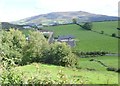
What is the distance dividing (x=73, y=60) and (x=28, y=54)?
7.43 metres

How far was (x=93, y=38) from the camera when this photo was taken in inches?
2874

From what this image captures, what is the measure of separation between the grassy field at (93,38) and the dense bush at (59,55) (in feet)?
49.3

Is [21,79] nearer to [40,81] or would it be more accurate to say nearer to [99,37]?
[40,81]

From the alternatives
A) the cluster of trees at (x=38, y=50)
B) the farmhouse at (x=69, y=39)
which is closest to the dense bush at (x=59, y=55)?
the cluster of trees at (x=38, y=50)

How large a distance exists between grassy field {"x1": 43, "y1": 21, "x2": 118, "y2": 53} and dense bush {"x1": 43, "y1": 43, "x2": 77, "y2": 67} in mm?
15035

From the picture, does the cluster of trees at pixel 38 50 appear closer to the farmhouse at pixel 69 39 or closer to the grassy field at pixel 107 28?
the farmhouse at pixel 69 39

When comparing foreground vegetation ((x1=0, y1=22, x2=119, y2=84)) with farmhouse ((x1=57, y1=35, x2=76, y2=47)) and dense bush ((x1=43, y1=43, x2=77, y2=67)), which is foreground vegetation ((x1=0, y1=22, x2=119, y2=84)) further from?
farmhouse ((x1=57, y1=35, x2=76, y2=47))

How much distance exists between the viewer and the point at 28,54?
5188 centimetres

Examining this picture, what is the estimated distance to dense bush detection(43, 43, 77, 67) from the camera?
51094 millimetres

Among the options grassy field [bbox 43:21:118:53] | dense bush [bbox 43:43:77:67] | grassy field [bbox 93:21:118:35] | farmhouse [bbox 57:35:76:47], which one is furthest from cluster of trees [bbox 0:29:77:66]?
grassy field [bbox 93:21:118:35]

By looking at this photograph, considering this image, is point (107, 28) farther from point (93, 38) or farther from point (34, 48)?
point (34, 48)

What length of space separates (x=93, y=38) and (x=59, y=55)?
22935mm

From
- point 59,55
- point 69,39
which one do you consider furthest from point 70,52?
point 69,39

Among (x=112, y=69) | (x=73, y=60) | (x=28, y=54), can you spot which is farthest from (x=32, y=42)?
(x=112, y=69)
